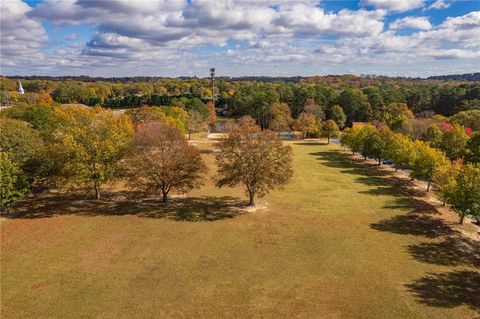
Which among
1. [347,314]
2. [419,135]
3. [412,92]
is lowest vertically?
[347,314]

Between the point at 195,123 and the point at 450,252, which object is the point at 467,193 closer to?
the point at 450,252

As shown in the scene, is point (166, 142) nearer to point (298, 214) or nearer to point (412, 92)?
point (298, 214)

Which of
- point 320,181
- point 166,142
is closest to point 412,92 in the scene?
point 320,181

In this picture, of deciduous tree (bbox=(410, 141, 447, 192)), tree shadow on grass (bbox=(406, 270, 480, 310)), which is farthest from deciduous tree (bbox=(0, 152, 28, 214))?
deciduous tree (bbox=(410, 141, 447, 192))

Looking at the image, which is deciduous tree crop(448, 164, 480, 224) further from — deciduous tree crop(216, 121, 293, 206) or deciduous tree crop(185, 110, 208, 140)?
deciduous tree crop(185, 110, 208, 140)

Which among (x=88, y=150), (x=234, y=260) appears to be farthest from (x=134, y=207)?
(x=234, y=260)
